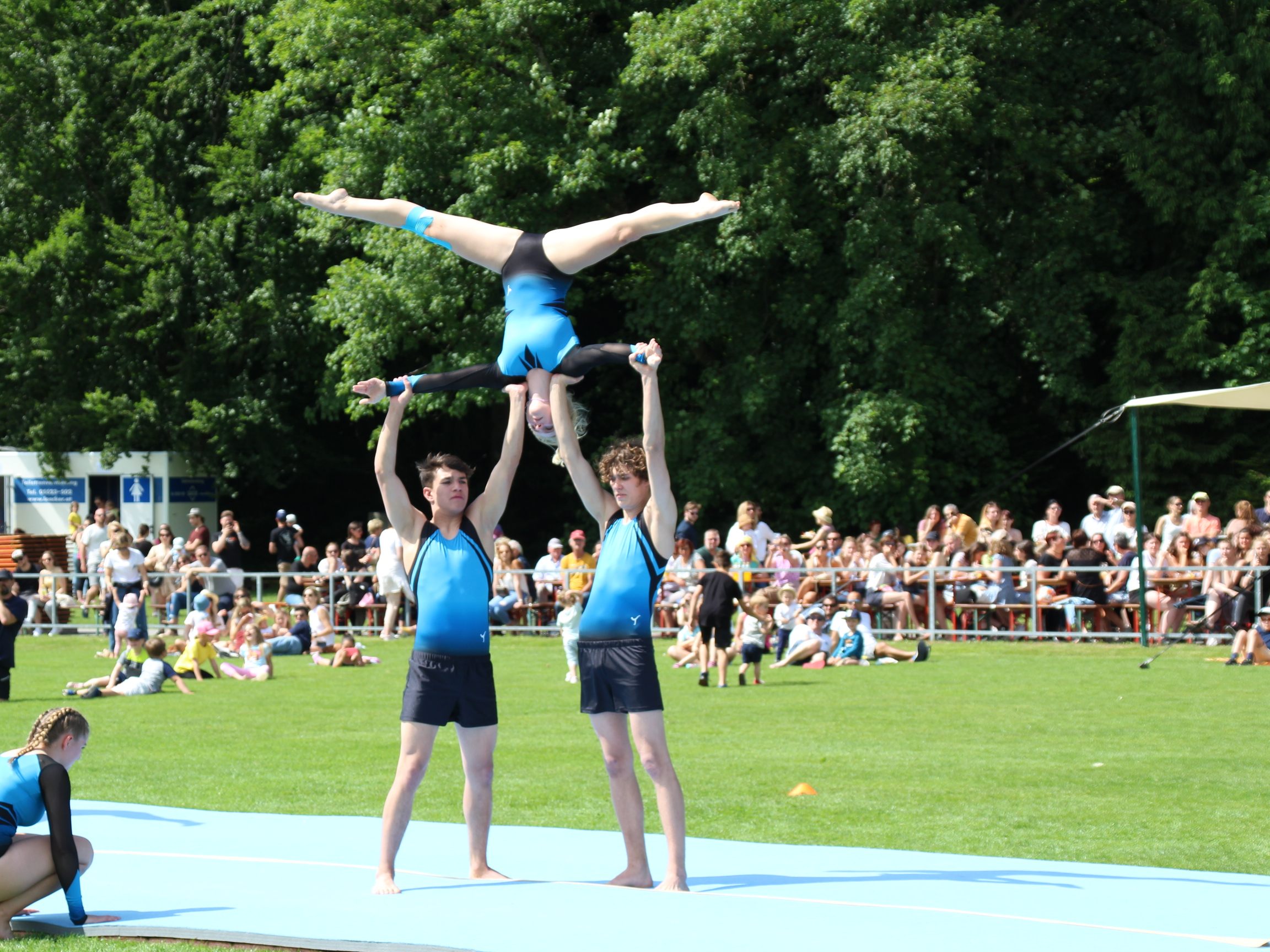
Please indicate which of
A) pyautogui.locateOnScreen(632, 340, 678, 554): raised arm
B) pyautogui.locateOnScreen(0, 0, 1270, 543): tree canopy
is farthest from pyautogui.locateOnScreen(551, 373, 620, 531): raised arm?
pyautogui.locateOnScreen(0, 0, 1270, 543): tree canopy

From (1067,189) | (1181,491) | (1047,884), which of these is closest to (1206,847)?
(1047,884)

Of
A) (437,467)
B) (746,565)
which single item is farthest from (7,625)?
(437,467)

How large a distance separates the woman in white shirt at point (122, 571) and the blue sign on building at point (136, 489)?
8.23m

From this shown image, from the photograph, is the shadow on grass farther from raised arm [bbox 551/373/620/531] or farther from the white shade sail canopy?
the white shade sail canopy

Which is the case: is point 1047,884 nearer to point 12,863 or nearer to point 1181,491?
point 12,863

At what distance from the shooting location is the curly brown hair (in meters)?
6.34

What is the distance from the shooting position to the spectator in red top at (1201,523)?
17.6 metres

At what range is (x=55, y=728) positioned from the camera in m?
6.03

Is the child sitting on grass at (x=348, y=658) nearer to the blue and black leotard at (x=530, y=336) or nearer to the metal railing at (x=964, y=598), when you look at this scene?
the metal railing at (x=964, y=598)

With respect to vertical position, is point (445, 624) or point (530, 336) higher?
point (530, 336)

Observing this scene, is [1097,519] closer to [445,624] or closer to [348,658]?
[348,658]

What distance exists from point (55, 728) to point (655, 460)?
2477 millimetres

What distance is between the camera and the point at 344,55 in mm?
24906

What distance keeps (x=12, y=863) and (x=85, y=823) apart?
94.5 inches
